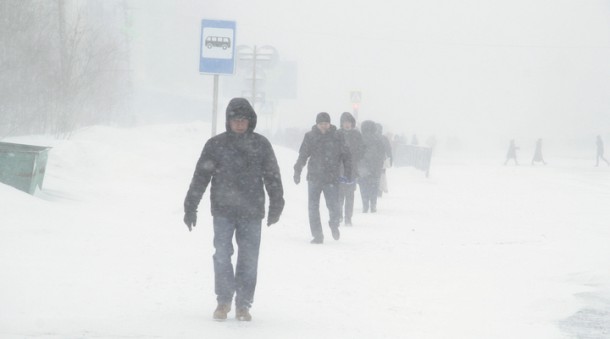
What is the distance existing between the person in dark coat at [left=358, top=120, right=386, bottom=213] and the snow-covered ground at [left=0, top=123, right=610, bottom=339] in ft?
1.52

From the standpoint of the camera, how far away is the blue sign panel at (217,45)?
45.4ft

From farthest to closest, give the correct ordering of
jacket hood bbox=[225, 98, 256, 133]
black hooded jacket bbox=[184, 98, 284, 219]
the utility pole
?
the utility pole → black hooded jacket bbox=[184, 98, 284, 219] → jacket hood bbox=[225, 98, 256, 133]

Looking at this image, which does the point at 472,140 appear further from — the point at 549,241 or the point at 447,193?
the point at 549,241

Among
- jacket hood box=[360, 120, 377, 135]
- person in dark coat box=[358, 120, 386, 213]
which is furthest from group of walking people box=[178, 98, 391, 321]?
jacket hood box=[360, 120, 377, 135]

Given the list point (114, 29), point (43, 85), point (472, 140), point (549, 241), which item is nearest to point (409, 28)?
point (472, 140)

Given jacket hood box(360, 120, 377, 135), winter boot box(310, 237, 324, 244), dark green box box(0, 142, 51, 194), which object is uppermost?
jacket hood box(360, 120, 377, 135)

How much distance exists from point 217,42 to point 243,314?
27.0 ft

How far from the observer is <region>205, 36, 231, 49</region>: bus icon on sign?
13905mm

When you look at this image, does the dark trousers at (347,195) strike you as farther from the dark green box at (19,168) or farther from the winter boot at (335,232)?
the dark green box at (19,168)

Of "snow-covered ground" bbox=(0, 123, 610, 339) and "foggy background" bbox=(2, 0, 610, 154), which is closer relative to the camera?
"snow-covered ground" bbox=(0, 123, 610, 339)

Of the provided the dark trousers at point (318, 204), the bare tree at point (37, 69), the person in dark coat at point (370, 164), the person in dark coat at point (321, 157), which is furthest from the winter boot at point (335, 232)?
the bare tree at point (37, 69)

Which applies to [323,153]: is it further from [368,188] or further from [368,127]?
[368,188]

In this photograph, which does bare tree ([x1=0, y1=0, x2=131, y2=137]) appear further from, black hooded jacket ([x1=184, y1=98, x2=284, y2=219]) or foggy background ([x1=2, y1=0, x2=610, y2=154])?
foggy background ([x1=2, y1=0, x2=610, y2=154])

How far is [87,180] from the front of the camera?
17375 millimetres
